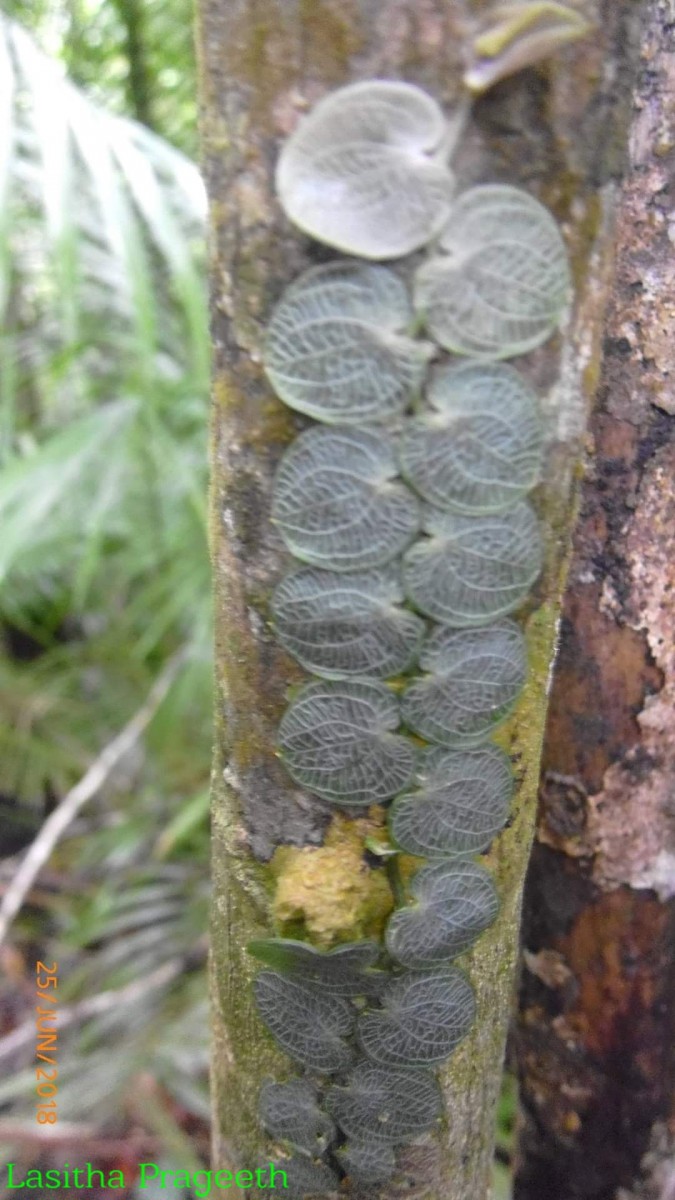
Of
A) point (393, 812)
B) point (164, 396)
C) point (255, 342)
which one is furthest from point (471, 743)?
point (164, 396)

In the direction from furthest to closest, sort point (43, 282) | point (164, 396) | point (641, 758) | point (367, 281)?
1. point (43, 282)
2. point (164, 396)
3. point (641, 758)
4. point (367, 281)

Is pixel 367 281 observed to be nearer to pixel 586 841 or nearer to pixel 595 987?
pixel 586 841

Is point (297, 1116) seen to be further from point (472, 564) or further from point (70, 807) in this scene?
point (70, 807)

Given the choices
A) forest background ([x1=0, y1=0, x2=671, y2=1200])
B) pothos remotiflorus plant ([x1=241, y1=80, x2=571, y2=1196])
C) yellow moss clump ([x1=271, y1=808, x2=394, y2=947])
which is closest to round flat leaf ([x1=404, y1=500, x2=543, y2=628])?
pothos remotiflorus plant ([x1=241, y1=80, x2=571, y2=1196])

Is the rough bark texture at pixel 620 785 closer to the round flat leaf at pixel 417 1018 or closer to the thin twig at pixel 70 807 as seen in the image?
the round flat leaf at pixel 417 1018

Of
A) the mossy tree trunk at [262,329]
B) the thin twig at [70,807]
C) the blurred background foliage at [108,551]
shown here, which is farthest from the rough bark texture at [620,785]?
the thin twig at [70,807]
